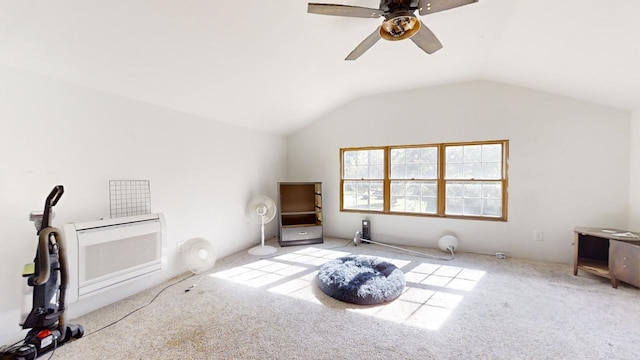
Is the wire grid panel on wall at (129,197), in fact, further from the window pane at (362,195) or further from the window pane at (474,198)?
the window pane at (474,198)

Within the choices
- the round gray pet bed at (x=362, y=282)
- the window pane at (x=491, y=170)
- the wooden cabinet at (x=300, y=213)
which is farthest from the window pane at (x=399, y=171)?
the round gray pet bed at (x=362, y=282)

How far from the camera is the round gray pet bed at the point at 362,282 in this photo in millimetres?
2264

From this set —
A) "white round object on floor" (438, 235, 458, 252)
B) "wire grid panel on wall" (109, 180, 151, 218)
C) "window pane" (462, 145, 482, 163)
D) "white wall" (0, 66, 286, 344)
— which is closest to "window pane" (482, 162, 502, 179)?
"window pane" (462, 145, 482, 163)

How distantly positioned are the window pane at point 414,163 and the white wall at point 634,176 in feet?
6.94

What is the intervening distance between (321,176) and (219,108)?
2.24 meters

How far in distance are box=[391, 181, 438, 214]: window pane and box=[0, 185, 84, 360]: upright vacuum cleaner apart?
4.00m

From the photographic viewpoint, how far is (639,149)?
2771 millimetres

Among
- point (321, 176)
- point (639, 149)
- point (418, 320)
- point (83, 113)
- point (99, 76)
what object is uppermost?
point (99, 76)

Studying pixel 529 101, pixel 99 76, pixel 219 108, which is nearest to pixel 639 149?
pixel 529 101

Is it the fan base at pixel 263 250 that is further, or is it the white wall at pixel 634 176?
the fan base at pixel 263 250

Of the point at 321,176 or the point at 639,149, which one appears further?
the point at 321,176

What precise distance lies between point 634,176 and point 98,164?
5779 millimetres

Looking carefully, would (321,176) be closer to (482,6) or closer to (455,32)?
Result: (455,32)

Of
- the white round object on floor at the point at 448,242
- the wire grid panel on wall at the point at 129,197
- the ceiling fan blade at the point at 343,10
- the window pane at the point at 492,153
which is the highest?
the ceiling fan blade at the point at 343,10
